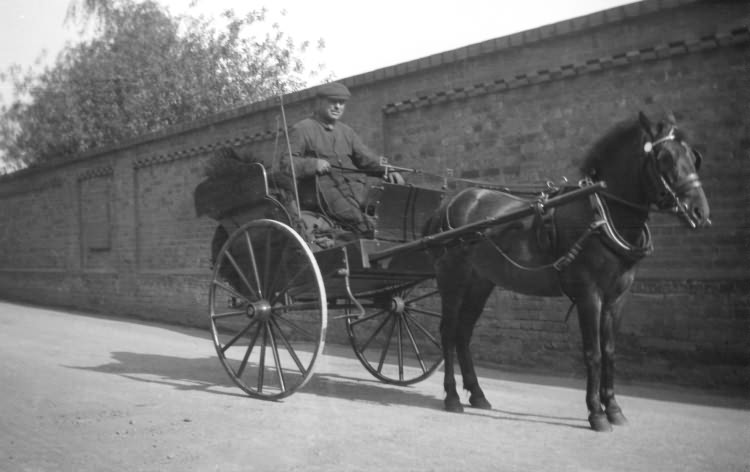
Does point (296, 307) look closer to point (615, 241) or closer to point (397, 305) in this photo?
point (397, 305)

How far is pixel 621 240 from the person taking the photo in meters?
4.98

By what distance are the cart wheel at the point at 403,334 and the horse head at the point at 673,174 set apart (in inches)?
100

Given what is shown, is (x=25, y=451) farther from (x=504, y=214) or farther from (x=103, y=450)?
(x=504, y=214)

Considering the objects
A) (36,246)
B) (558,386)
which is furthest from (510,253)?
(36,246)

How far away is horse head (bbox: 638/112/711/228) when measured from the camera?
15.3 ft

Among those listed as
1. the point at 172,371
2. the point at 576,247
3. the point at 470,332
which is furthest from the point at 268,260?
the point at 576,247

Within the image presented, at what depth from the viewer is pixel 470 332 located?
20.6 ft

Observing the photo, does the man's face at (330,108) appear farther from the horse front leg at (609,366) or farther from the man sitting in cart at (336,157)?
the horse front leg at (609,366)

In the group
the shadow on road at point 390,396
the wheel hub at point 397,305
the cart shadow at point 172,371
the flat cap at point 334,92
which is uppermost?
the flat cap at point 334,92

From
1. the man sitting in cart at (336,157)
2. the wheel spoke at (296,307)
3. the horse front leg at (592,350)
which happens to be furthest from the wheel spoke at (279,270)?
the horse front leg at (592,350)

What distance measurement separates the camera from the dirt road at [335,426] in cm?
428

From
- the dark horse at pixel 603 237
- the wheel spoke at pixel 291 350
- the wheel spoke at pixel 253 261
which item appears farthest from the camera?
the wheel spoke at pixel 253 261

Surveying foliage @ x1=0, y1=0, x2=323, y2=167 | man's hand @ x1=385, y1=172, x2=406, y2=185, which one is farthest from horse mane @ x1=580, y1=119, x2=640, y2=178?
foliage @ x1=0, y1=0, x2=323, y2=167

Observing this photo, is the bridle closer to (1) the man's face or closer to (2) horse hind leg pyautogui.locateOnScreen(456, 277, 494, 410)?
(2) horse hind leg pyautogui.locateOnScreen(456, 277, 494, 410)
